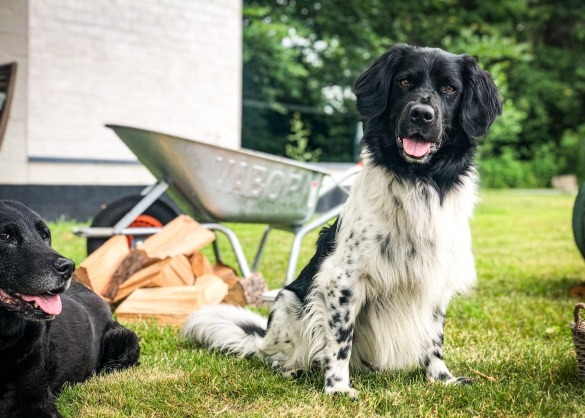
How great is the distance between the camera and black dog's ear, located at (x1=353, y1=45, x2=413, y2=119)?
2510 millimetres

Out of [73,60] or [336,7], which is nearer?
[73,60]

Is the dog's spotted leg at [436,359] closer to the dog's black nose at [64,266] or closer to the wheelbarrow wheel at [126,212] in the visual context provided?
the dog's black nose at [64,266]

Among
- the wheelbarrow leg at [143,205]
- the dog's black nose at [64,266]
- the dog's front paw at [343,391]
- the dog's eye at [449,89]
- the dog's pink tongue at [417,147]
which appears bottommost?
the dog's front paw at [343,391]

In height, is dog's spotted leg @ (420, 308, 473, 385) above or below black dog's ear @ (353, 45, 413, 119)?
below

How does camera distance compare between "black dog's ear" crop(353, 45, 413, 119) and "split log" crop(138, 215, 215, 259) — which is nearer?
"black dog's ear" crop(353, 45, 413, 119)

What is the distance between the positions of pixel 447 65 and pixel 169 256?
1.96 metres

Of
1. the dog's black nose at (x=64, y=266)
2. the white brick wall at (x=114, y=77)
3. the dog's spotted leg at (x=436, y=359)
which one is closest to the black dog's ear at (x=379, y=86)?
the dog's spotted leg at (x=436, y=359)

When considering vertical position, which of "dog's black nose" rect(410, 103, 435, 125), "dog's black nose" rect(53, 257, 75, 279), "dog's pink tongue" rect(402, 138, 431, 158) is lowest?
"dog's black nose" rect(53, 257, 75, 279)

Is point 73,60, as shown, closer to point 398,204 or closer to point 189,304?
point 189,304

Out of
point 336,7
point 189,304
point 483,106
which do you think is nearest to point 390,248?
point 483,106

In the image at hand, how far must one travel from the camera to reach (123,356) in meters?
2.67

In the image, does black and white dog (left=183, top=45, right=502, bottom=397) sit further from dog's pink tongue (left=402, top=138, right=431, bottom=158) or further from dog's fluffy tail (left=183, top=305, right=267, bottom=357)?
dog's fluffy tail (left=183, top=305, right=267, bottom=357)

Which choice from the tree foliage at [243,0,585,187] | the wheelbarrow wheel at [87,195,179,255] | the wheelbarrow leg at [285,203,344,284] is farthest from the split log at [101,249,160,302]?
the tree foliage at [243,0,585,187]

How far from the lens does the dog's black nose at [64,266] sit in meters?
1.96
